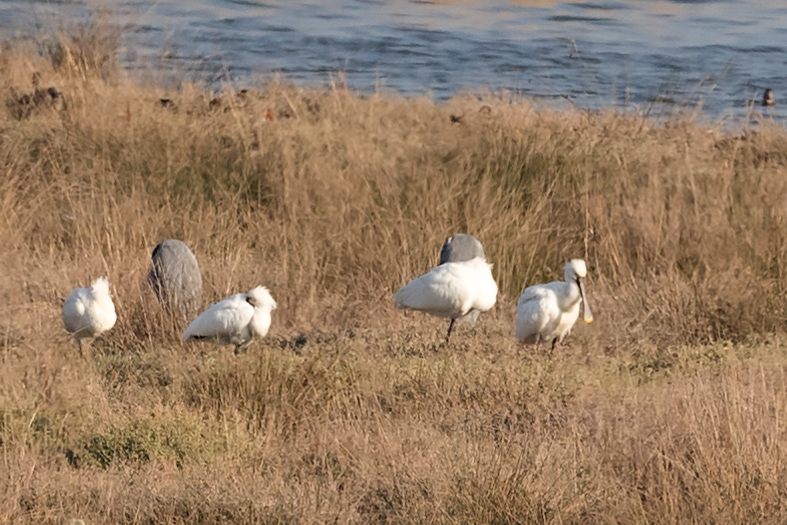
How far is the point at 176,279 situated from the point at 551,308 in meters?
2.58

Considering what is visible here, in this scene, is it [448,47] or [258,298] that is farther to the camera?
[448,47]

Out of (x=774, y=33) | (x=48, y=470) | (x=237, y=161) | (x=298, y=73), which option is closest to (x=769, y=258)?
(x=237, y=161)

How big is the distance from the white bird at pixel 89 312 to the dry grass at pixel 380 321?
215 mm

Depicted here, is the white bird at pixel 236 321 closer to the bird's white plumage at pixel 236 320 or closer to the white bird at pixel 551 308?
the bird's white plumage at pixel 236 320

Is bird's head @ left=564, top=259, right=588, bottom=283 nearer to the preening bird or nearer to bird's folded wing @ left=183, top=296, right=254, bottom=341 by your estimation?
the preening bird

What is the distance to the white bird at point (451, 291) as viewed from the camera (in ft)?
26.1

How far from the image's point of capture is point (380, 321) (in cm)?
901

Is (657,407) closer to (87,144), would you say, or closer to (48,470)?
(48,470)

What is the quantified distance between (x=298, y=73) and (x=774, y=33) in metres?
10.2

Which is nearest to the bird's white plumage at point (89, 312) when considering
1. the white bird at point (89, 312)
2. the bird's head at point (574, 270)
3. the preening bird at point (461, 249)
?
the white bird at point (89, 312)

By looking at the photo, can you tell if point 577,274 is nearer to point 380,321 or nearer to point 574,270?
point 574,270

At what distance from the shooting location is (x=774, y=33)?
83.8 ft

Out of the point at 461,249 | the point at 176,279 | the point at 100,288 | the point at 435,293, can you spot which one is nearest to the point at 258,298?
the point at 100,288

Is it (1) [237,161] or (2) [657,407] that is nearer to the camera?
(2) [657,407]
